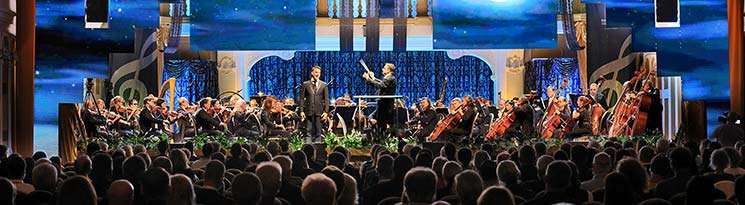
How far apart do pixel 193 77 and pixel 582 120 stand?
39.5 ft

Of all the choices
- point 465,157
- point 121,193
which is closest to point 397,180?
point 465,157

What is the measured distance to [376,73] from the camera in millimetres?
26234

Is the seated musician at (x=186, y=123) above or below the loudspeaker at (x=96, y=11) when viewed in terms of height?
below

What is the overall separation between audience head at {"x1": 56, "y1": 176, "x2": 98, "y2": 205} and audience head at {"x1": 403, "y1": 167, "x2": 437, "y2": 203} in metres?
1.59

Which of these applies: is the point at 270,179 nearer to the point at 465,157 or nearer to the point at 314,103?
the point at 465,157

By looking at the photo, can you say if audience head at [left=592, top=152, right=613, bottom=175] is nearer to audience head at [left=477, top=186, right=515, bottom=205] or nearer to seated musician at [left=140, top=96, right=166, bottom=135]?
audience head at [left=477, top=186, right=515, bottom=205]

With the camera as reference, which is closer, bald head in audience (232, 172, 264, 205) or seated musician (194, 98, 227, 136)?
bald head in audience (232, 172, 264, 205)

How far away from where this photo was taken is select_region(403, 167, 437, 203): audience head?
201 inches

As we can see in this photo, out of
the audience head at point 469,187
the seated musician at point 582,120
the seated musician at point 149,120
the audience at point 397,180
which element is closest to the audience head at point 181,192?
the audience at point 397,180

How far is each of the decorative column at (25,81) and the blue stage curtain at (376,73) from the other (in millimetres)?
12477

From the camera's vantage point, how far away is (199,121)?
16.2 meters

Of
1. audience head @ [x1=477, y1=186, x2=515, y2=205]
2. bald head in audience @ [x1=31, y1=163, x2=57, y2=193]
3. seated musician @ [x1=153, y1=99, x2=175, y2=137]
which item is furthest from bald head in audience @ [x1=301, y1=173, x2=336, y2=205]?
seated musician @ [x1=153, y1=99, x2=175, y2=137]

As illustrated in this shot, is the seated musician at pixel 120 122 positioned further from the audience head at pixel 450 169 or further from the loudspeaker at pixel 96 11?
the audience head at pixel 450 169

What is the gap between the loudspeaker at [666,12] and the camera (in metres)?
14.9
